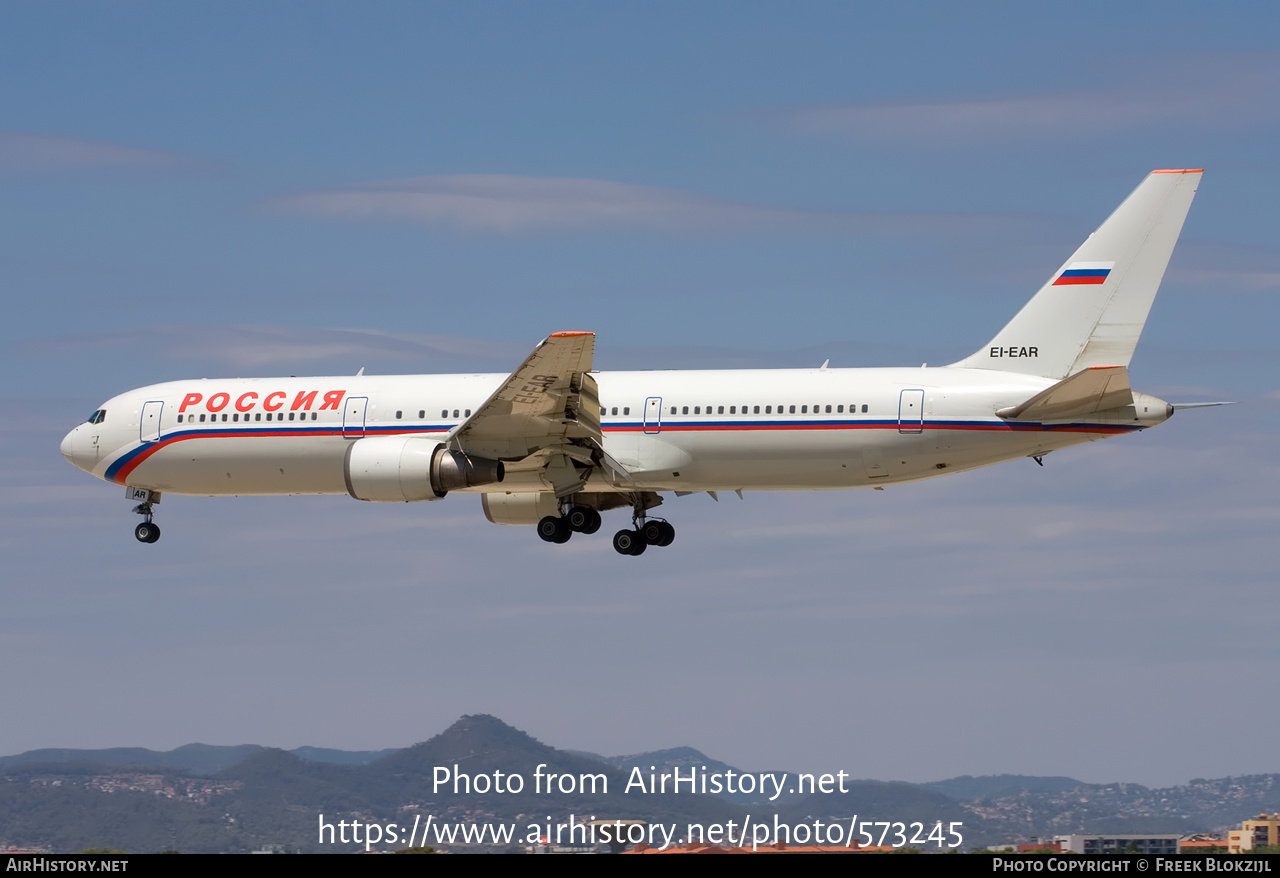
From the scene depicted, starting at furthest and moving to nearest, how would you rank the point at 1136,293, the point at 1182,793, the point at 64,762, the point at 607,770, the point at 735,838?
the point at 607,770 → the point at 64,762 → the point at 1182,793 → the point at 735,838 → the point at 1136,293

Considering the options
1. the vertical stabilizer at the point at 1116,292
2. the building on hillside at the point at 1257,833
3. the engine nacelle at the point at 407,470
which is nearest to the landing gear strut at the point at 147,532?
the engine nacelle at the point at 407,470

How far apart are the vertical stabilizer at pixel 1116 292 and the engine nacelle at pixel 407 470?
42.1 feet

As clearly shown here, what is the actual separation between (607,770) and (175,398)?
87.0m

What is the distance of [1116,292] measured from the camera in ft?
131

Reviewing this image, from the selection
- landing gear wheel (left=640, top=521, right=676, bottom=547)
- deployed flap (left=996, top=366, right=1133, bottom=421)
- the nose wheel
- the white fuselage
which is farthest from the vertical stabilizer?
the nose wheel

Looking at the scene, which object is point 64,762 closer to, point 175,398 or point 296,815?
point 296,815

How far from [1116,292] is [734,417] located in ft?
30.2

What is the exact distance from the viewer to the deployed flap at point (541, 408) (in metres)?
37.8

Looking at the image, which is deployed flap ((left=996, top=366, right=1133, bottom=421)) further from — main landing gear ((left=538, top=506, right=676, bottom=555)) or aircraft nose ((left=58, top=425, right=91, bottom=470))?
aircraft nose ((left=58, top=425, right=91, bottom=470))

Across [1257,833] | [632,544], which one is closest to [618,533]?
[632,544]

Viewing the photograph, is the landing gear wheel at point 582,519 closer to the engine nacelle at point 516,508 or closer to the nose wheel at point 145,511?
the engine nacelle at point 516,508

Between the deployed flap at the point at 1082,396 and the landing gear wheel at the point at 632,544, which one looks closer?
the deployed flap at the point at 1082,396

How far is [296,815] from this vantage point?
9725 centimetres
